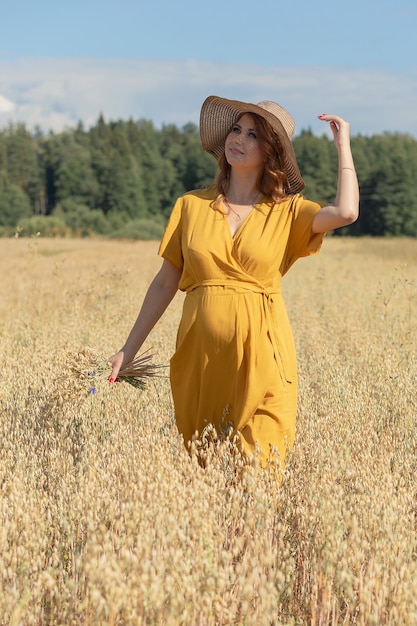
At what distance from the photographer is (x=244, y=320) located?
139 inches

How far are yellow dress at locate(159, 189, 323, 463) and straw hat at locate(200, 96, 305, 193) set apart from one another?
14 centimetres

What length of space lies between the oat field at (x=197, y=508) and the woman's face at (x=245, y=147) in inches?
47.3

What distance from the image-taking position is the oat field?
2.31m

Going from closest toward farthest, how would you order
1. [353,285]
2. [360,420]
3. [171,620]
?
[171,620] < [360,420] < [353,285]

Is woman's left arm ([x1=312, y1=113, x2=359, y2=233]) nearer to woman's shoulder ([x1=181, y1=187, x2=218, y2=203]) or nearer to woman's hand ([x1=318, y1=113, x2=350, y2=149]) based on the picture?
woman's hand ([x1=318, y1=113, x2=350, y2=149])

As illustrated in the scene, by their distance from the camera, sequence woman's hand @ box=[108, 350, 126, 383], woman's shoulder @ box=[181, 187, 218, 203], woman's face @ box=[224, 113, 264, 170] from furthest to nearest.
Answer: woman's hand @ box=[108, 350, 126, 383] → woman's shoulder @ box=[181, 187, 218, 203] → woman's face @ box=[224, 113, 264, 170]

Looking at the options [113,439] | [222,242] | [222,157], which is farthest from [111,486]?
[222,157]

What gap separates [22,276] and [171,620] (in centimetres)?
1355

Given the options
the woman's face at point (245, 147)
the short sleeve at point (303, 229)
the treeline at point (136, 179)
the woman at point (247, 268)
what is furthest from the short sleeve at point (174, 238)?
the treeline at point (136, 179)

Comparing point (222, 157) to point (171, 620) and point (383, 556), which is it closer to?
point (383, 556)

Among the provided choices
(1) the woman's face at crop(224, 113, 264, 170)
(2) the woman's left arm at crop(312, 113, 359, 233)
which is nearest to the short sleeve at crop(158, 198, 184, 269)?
(1) the woman's face at crop(224, 113, 264, 170)

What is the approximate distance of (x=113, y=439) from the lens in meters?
4.04

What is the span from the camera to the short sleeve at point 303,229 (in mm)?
3559

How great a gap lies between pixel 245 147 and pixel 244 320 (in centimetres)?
80
